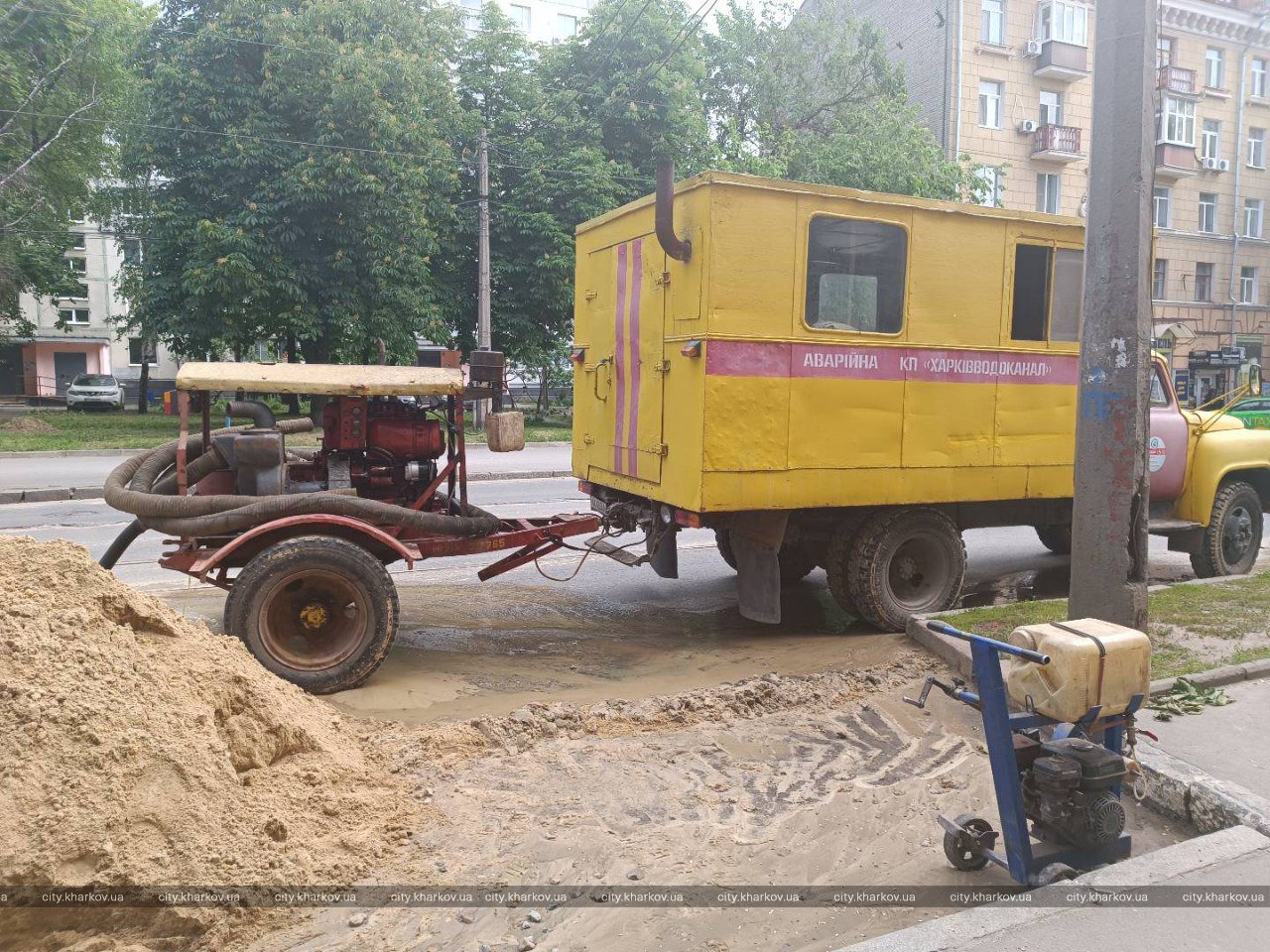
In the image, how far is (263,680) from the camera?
174 inches

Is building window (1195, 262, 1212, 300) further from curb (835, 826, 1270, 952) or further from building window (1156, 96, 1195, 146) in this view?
curb (835, 826, 1270, 952)

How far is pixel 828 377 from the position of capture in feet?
22.2

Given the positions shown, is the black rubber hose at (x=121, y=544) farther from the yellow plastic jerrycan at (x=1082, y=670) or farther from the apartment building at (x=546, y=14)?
the apartment building at (x=546, y=14)

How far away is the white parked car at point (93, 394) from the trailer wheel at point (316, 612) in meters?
35.2

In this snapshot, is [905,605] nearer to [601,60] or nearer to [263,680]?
[263,680]

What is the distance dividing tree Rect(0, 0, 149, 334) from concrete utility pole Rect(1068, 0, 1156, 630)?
23878 millimetres

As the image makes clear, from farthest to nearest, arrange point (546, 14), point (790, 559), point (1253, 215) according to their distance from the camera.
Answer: point (546, 14) < point (1253, 215) < point (790, 559)

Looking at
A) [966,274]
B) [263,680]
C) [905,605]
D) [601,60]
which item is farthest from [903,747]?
[601,60]

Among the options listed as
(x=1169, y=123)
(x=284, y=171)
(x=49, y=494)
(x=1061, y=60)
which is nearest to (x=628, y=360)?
(x=49, y=494)

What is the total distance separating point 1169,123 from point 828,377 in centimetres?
3724

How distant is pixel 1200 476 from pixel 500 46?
2328 centimetres

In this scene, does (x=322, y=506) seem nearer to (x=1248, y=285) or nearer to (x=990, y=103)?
(x=990, y=103)

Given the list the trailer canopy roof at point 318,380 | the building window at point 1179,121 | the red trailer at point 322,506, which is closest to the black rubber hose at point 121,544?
the red trailer at point 322,506

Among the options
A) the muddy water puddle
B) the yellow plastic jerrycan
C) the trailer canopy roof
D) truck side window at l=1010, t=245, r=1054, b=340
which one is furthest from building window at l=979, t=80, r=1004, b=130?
the yellow plastic jerrycan
